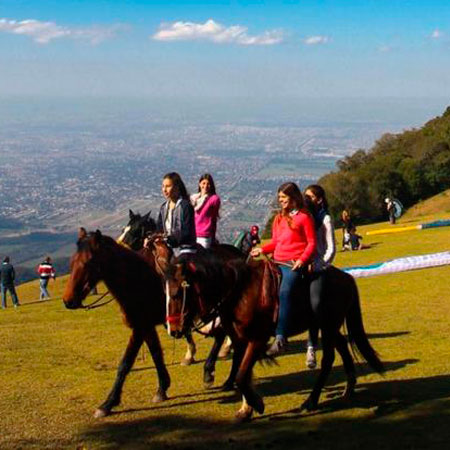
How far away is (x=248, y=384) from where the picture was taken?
689cm

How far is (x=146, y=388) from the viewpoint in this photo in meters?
8.61

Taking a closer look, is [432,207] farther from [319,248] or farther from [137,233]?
[319,248]

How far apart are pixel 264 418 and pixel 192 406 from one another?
3.33 ft

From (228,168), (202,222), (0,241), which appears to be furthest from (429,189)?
(228,168)

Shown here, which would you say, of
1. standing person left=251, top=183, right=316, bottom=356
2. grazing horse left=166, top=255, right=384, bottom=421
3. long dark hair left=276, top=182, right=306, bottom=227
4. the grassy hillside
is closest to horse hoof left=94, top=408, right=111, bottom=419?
grazing horse left=166, top=255, right=384, bottom=421

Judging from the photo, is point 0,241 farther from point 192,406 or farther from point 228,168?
point 192,406

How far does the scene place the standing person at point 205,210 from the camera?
9453mm

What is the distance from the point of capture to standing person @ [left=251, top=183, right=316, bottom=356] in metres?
7.08

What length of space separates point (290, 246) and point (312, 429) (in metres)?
2.03

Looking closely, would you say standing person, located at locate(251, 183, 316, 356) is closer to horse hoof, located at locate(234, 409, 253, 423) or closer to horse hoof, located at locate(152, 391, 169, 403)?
horse hoof, located at locate(234, 409, 253, 423)

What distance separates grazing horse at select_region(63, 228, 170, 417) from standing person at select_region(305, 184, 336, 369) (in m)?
1.92

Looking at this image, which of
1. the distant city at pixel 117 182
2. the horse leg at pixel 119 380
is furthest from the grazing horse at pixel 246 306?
the distant city at pixel 117 182

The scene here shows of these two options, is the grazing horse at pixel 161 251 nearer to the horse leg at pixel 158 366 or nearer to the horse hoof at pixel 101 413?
the horse leg at pixel 158 366

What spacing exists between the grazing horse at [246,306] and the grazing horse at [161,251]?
3.05 ft
